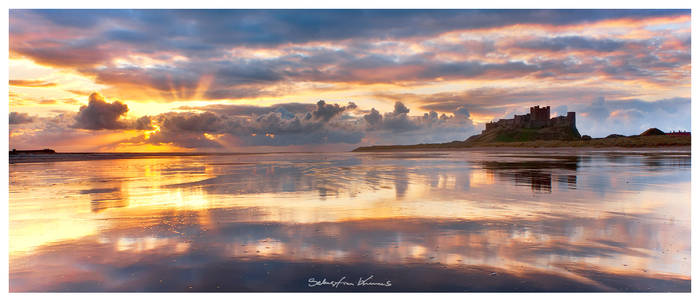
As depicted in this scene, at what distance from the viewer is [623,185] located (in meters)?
17.6

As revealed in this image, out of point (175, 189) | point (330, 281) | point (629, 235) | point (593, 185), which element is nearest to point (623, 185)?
point (593, 185)

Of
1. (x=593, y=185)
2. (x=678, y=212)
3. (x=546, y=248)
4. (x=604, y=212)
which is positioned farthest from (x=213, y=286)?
(x=593, y=185)

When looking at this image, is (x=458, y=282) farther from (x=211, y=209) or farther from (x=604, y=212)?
(x=211, y=209)

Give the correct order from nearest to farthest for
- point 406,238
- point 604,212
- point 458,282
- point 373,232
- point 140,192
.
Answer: point 458,282 < point 406,238 < point 373,232 < point 604,212 < point 140,192

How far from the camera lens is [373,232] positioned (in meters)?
8.84

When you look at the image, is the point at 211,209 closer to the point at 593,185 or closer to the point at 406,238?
the point at 406,238

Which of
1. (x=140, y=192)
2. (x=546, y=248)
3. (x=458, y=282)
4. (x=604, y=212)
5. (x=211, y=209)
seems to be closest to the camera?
(x=458, y=282)

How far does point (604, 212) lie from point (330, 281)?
9491 mm

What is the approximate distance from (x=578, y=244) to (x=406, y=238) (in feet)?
11.8

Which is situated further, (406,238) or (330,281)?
(406,238)
